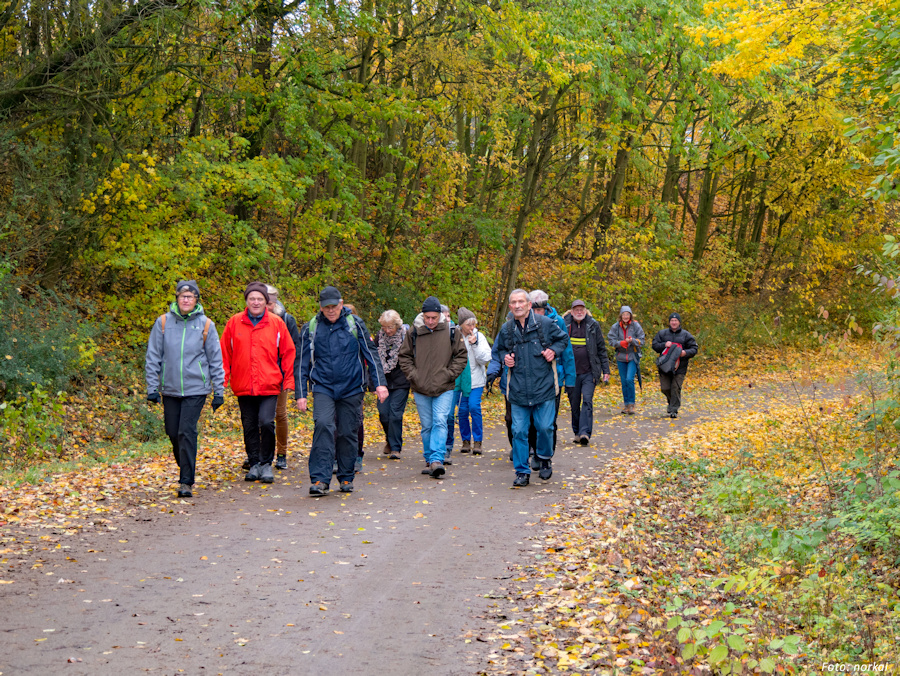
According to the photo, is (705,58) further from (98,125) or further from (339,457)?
(339,457)

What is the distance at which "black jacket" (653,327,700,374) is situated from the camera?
16109mm

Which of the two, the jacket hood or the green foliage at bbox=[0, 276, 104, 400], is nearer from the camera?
the jacket hood

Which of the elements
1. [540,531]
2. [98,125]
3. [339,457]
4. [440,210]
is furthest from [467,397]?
[440,210]

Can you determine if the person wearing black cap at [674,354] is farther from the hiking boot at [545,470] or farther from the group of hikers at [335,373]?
the hiking boot at [545,470]

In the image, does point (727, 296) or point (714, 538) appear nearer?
point (714, 538)

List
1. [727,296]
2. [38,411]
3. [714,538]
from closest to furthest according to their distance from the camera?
[714,538], [38,411], [727,296]

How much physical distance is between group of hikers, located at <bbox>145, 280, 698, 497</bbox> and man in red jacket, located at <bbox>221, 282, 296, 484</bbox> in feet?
0.04

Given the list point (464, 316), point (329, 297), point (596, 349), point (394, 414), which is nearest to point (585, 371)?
point (596, 349)

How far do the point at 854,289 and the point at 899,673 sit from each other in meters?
29.7

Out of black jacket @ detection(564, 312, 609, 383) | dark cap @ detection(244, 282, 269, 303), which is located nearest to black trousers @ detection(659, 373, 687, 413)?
black jacket @ detection(564, 312, 609, 383)

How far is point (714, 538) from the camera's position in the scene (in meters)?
7.61

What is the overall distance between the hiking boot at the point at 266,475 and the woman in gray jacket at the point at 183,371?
1.03 m

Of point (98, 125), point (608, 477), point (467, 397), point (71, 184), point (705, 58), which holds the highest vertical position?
point (705, 58)

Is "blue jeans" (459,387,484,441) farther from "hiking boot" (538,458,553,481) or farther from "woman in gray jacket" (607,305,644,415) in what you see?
"woman in gray jacket" (607,305,644,415)
